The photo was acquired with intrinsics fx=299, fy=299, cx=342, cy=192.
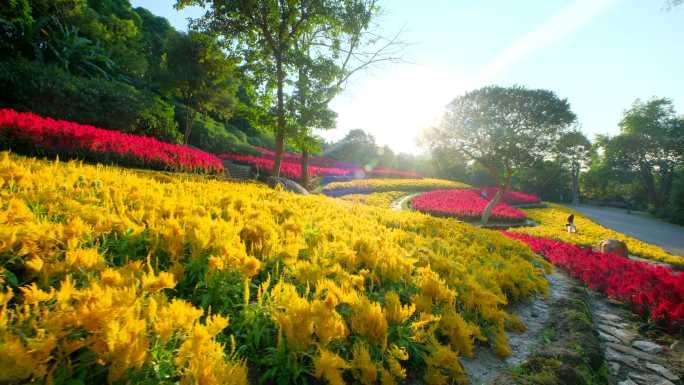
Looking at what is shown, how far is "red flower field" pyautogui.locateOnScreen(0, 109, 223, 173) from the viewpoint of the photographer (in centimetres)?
650

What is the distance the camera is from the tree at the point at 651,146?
33656 millimetres

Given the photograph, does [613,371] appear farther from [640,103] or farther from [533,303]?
[640,103]

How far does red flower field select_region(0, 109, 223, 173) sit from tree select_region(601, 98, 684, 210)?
1818 inches

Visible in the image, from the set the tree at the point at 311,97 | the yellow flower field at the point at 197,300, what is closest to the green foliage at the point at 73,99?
the tree at the point at 311,97

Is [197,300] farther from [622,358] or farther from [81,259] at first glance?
[622,358]

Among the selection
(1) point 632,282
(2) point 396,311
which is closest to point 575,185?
(1) point 632,282

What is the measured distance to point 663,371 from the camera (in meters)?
3.23

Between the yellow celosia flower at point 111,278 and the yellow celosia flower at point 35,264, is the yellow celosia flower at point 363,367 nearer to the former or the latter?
the yellow celosia flower at point 111,278

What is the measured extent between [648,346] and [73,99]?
17015 mm

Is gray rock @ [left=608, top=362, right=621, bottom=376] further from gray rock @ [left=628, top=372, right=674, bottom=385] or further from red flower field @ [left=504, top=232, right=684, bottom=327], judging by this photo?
red flower field @ [left=504, top=232, right=684, bottom=327]

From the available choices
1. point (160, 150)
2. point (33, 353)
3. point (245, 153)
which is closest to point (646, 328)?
point (33, 353)

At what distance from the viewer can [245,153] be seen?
25.1 m

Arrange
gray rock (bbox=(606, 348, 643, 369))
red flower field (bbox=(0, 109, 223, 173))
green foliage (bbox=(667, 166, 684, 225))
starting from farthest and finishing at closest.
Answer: green foliage (bbox=(667, 166, 684, 225)), red flower field (bbox=(0, 109, 223, 173)), gray rock (bbox=(606, 348, 643, 369))

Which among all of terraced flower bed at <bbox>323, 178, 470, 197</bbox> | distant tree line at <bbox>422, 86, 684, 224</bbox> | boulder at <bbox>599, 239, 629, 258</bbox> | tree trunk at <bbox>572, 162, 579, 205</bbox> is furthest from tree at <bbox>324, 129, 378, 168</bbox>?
boulder at <bbox>599, 239, 629, 258</bbox>
